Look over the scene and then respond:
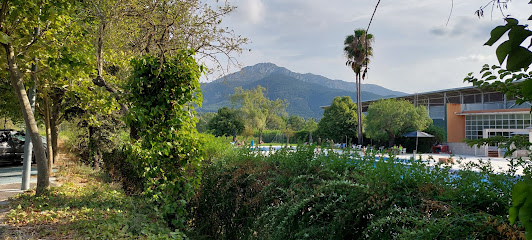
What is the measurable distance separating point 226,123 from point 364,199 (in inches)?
1720

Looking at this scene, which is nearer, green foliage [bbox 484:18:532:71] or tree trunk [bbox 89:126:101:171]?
green foliage [bbox 484:18:532:71]

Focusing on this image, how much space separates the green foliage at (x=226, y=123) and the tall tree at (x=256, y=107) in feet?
25.8

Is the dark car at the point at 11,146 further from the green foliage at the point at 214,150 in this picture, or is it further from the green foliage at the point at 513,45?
the green foliage at the point at 513,45

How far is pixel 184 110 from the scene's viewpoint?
232 inches

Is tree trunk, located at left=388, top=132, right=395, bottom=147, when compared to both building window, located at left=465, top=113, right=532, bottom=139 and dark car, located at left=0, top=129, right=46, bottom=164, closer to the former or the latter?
building window, located at left=465, top=113, right=532, bottom=139

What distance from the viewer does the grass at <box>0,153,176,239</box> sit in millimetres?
4273

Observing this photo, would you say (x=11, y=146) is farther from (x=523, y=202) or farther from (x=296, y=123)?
(x=296, y=123)

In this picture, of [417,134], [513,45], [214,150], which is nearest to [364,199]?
[513,45]

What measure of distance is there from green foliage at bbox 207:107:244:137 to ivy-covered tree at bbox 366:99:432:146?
18.5 metres

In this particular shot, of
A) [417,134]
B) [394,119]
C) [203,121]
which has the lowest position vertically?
[417,134]

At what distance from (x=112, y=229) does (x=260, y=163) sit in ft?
6.44

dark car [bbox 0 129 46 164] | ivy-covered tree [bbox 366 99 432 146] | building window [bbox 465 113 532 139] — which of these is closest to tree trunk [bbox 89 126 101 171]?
dark car [bbox 0 129 46 164]

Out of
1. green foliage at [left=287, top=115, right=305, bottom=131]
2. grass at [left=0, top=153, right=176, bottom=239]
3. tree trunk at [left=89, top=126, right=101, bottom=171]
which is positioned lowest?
grass at [left=0, top=153, right=176, bottom=239]

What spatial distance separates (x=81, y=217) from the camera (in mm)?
5027
